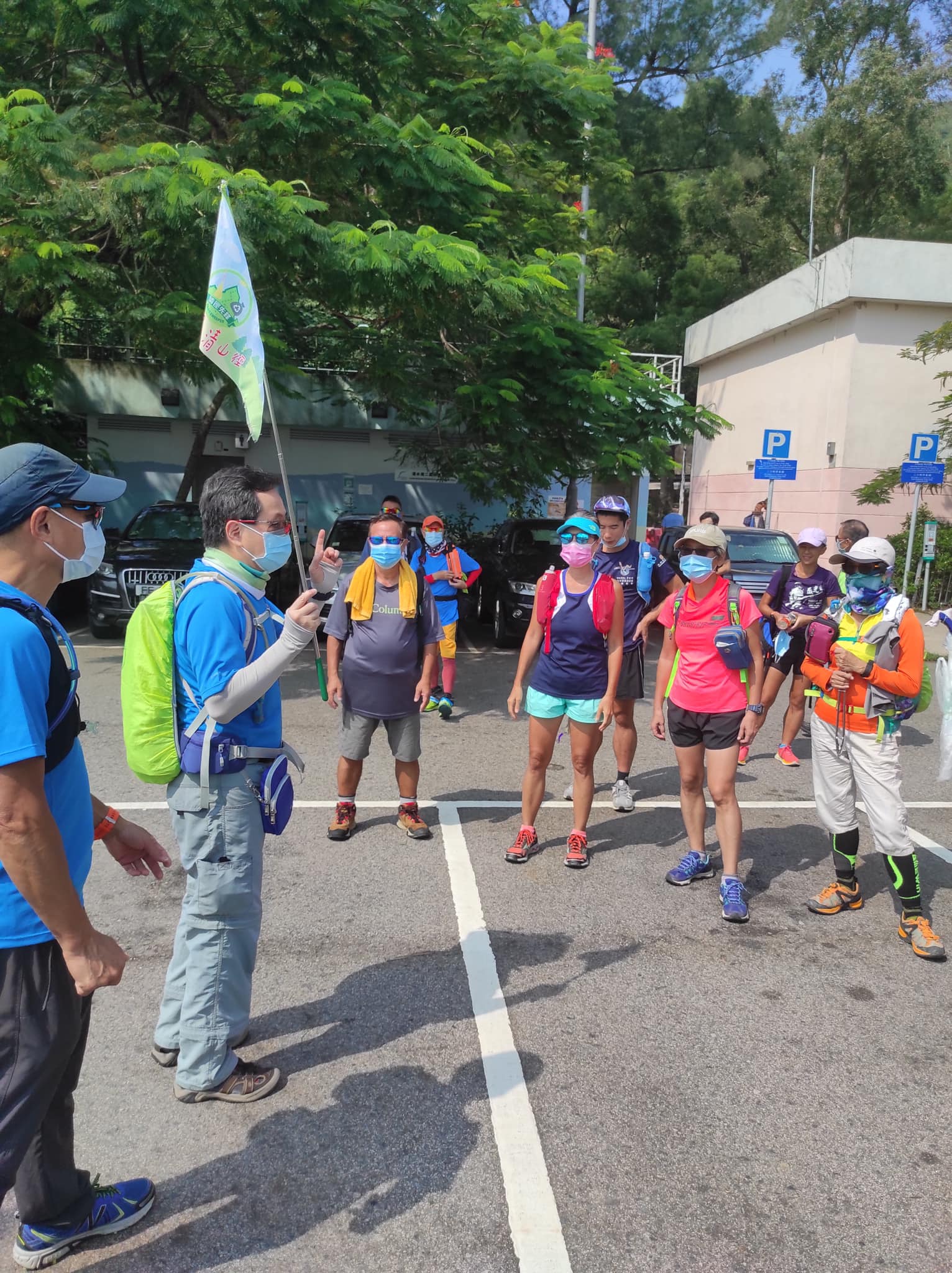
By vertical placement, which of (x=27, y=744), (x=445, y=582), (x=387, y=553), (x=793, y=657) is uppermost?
(x=387, y=553)

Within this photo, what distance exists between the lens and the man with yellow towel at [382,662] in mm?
5383

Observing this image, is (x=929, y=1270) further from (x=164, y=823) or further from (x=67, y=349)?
(x=67, y=349)

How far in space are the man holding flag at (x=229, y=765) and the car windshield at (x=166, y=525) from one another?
10.2 m

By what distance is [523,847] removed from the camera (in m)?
5.26

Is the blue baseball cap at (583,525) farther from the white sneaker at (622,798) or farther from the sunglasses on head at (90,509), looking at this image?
the sunglasses on head at (90,509)

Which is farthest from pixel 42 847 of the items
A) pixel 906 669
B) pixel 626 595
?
pixel 626 595

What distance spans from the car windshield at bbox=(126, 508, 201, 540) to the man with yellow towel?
7903 mm

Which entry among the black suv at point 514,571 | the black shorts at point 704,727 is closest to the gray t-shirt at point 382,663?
the black shorts at point 704,727

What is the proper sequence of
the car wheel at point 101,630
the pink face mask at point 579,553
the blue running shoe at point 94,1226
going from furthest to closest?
the car wheel at point 101,630 < the pink face mask at point 579,553 < the blue running shoe at point 94,1226

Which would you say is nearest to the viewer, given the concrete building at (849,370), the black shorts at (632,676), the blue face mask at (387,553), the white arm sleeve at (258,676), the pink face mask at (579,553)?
the white arm sleeve at (258,676)

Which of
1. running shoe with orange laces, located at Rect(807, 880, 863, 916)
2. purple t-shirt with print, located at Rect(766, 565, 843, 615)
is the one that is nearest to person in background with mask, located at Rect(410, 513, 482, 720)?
purple t-shirt with print, located at Rect(766, 565, 843, 615)

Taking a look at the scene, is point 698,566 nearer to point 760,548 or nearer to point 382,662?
point 382,662

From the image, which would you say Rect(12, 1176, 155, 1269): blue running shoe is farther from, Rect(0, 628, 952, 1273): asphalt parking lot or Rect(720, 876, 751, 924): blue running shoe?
Rect(720, 876, 751, 924): blue running shoe

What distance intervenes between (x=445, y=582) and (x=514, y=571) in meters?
3.71
